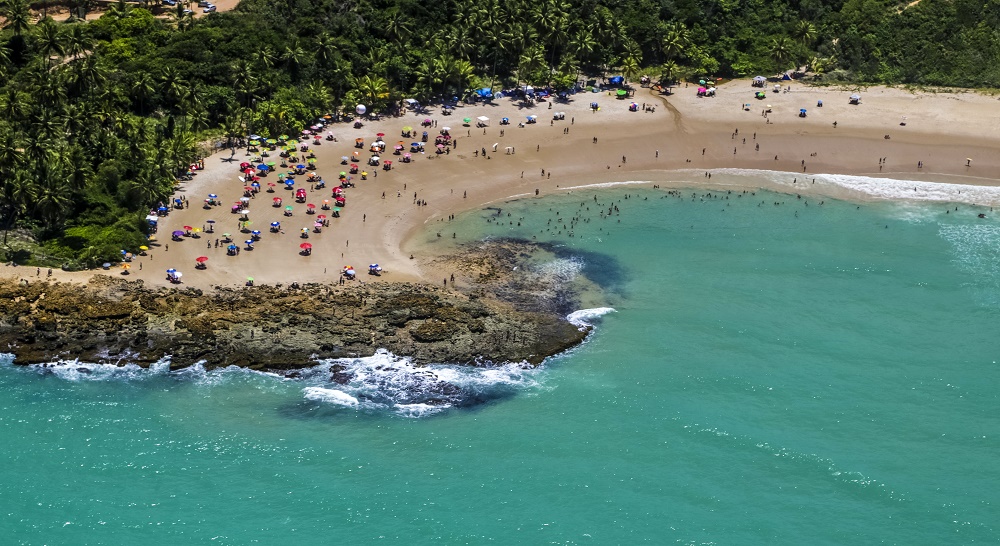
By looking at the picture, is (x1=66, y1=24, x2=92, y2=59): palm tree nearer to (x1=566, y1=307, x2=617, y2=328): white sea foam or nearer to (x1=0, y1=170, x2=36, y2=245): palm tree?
(x1=0, y1=170, x2=36, y2=245): palm tree

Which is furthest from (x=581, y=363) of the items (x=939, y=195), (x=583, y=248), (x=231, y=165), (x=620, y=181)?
(x=939, y=195)

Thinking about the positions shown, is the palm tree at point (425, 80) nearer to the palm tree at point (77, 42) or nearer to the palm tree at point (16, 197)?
the palm tree at point (77, 42)

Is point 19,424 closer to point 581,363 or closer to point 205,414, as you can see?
point 205,414

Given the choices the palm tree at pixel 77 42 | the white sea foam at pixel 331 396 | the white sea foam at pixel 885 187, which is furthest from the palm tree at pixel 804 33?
the white sea foam at pixel 331 396

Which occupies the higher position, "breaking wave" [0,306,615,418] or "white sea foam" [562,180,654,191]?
"white sea foam" [562,180,654,191]

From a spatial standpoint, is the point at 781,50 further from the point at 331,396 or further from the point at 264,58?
the point at 331,396

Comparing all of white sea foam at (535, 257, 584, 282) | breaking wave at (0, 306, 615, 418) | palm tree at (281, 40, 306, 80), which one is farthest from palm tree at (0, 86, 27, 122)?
white sea foam at (535, 257, 584, 282)

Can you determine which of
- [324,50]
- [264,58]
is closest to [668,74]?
[324,50]
